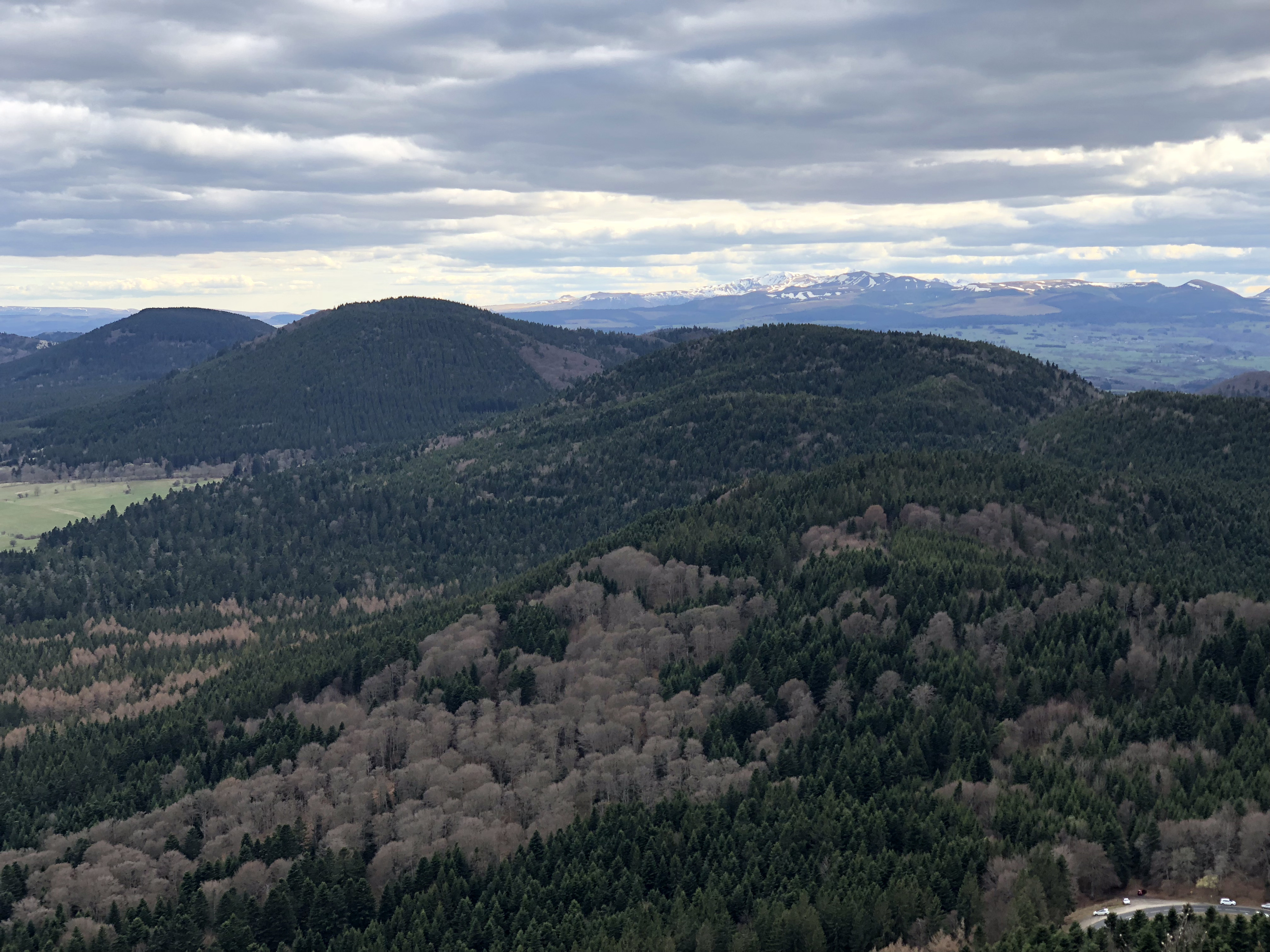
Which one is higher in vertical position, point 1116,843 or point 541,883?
point 1116,843

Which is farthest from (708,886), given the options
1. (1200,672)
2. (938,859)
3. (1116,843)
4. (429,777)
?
(1200,672)

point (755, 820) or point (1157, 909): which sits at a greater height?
point (1157, 909)

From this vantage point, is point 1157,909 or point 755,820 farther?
point 755,820

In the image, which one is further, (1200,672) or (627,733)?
(627,733)

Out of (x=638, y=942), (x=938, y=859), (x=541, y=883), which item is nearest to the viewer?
(x=638, y=942)

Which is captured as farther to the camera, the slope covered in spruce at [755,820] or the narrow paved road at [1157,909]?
the slope covered in spruce at [755,820]

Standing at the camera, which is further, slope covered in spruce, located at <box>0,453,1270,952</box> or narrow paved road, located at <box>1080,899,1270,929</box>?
slope covered in spruce, located at <box>0,453,1270,952</box>

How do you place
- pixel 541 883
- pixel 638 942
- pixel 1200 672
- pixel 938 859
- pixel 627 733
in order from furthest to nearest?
pixel 627 733 → pixel 1200 672 → pixel 541 883 → pixel 938 859 → pixel 638 942

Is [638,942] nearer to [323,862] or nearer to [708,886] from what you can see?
[708,886]
